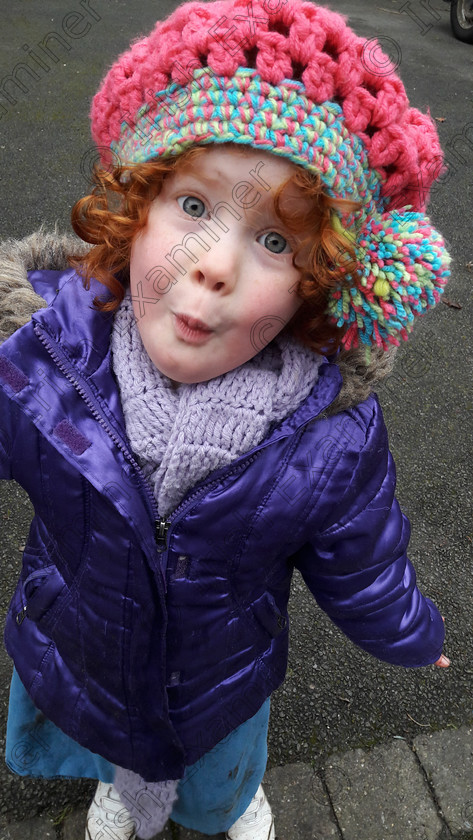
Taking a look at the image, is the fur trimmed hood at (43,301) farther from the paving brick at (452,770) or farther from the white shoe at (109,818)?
the paving brick at (452,770)

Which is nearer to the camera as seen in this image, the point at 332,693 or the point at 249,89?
the point at 249,89

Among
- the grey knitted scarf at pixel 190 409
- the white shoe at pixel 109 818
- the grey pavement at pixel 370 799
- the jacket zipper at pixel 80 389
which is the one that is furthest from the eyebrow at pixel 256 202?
the grey pavement at pixel 370 799

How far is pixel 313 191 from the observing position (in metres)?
1.02

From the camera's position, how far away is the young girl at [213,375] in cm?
103

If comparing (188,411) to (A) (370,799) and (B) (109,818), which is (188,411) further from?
(A) (370,799)

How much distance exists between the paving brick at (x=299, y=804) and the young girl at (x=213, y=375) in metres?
0.76

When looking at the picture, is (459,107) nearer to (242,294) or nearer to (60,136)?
(60,136)

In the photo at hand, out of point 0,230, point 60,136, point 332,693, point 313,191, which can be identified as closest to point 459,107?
point 60,136

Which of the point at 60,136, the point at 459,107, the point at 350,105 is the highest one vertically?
the point at 350,105

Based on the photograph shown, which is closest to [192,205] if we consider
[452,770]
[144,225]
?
[144,225]

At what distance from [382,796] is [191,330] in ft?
5.83

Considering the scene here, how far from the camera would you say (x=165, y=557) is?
122 cm

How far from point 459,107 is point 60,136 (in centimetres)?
391

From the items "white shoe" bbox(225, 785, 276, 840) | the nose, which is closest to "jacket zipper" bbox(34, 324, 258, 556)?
the nose
